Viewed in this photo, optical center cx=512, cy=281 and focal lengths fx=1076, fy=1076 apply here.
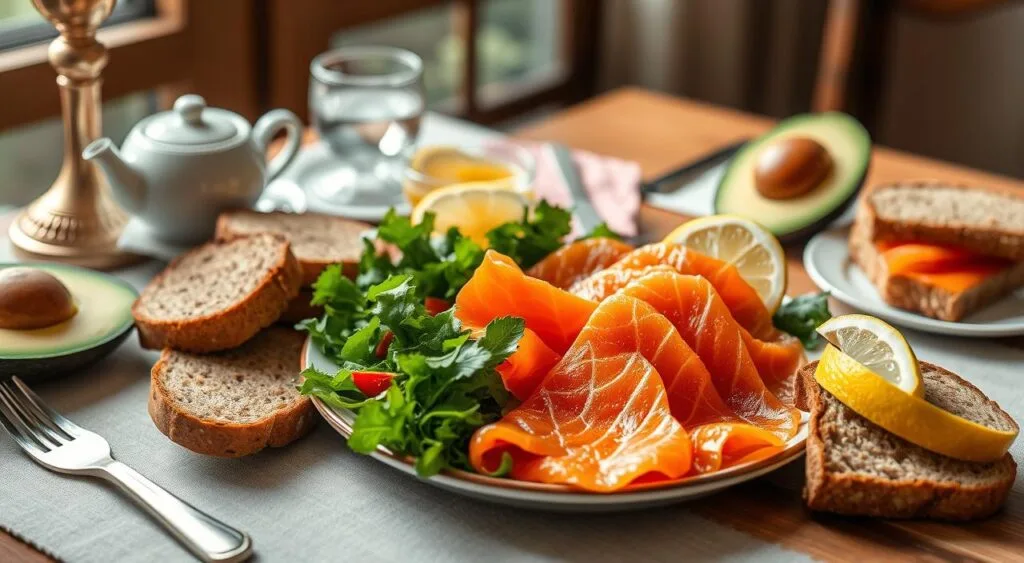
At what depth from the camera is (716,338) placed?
4.19 ft

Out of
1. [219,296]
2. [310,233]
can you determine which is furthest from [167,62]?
[219,296]

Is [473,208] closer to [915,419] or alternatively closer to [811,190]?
[811,190]

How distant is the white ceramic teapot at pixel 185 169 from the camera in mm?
1681

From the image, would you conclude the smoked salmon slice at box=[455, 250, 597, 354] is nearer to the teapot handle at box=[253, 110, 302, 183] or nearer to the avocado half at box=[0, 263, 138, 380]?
the avocado half at box=[0, 263, 138, 380]

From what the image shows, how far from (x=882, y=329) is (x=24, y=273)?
107 centimetres

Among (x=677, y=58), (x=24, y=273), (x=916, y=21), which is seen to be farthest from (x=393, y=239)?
(x=916, y=21)

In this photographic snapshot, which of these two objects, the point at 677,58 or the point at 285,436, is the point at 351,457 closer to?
the point at 285,436

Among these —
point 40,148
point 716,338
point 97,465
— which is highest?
point 716,338

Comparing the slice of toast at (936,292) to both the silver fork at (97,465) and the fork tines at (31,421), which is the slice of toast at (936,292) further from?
the fork tines at (31,421)

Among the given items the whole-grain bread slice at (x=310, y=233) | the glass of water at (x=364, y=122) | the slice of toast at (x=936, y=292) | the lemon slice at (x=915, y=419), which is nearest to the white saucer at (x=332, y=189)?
the glass of water at (x=364, y=122)

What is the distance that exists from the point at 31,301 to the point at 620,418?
0.76 meters

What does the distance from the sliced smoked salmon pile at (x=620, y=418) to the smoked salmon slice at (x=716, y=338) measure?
4 cm

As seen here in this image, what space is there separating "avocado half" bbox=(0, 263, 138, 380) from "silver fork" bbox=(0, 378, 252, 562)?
0.11 feet

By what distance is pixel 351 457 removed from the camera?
1.25m
